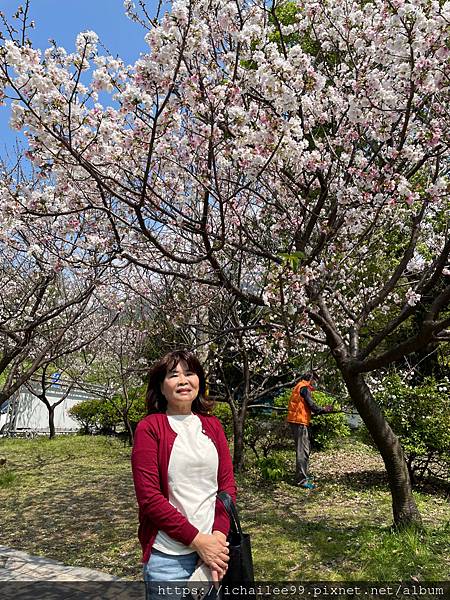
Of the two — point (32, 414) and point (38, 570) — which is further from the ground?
point (32, 414)

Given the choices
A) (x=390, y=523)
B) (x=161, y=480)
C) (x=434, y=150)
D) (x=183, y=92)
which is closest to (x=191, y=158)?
(x=183, y=92)

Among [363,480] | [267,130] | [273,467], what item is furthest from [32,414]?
[267,130]

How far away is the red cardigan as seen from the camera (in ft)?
5.97

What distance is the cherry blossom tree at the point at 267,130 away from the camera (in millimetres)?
3119

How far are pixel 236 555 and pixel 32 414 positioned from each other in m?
14.4

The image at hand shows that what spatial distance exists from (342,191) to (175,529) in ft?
9.64

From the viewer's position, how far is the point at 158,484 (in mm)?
1882

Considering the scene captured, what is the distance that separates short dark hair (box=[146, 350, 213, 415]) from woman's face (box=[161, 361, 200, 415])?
30 mm

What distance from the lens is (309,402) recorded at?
6.79m

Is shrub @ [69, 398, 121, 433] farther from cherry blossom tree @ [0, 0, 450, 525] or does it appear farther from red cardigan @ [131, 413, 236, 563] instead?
red cardigan @ [131, 413, 236, 563]

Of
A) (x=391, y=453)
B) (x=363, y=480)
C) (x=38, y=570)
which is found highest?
(x=391, y=453)

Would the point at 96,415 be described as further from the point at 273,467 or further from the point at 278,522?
the point at 278,522

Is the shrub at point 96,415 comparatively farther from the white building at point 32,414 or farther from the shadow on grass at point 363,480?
the shadow on grass at point 363,480

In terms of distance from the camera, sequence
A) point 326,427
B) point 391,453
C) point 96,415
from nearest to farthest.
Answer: point 391,453, point 326,427, point 96,415
